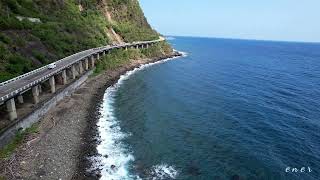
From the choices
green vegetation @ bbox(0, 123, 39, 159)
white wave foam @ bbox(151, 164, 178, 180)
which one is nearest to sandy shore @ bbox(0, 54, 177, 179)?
green vegetation @ bbox(0, 123, 39, 159)

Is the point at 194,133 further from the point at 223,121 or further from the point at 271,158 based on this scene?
the point at 271,158

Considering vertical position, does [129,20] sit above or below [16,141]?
above

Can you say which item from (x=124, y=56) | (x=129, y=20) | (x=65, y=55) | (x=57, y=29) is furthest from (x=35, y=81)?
(x=129, y=20)

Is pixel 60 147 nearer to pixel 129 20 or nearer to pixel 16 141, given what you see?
pixel 16 141

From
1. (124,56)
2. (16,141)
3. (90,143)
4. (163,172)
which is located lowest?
(90,143)

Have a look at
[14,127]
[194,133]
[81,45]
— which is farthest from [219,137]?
[81,45]

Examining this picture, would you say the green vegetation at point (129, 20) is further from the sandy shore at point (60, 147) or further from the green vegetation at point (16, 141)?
the green vegetation at point (16, 141)
